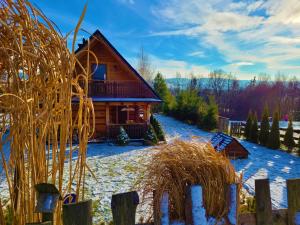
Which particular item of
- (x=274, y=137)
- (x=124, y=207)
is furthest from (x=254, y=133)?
(x=124, y=207)

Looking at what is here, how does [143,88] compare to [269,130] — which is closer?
[269,130]

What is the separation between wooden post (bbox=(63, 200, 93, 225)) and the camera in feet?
3.08

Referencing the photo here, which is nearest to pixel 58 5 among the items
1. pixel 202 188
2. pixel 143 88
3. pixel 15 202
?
pixel 15 202

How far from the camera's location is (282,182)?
5125mm

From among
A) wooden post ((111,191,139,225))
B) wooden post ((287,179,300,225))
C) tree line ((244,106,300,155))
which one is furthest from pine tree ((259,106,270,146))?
wooden post ((111,191,139,225))

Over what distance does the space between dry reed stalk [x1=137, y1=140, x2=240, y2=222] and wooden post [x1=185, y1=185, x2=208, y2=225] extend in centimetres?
3

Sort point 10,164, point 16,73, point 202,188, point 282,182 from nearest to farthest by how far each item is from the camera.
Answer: point 16,73 → point 10,164 → point 202,188 → point 282,182

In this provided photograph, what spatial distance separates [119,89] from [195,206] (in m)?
9.44

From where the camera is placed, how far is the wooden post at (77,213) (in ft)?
3.08

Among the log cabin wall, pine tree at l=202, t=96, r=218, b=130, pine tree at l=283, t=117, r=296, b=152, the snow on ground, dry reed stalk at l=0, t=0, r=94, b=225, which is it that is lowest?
the snow on ground

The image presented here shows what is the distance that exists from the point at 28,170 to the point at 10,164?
0.15 meters

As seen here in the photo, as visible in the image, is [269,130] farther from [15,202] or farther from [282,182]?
[15,202]

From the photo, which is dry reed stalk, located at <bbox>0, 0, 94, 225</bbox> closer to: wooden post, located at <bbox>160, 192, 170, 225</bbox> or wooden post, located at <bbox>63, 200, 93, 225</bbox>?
wooden post, located at <bbox>63, 200, 93, 225</bbox>

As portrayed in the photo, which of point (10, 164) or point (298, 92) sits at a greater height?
point (298, 92)
